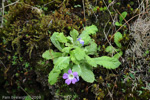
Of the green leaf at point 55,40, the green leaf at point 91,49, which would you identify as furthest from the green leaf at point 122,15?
the green leaf at point 55,40

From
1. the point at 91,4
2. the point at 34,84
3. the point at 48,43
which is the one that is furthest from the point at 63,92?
the point at 91,4

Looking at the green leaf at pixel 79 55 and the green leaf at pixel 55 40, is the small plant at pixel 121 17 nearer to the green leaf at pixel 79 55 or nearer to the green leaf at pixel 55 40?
the green leaf at pixel 79 55

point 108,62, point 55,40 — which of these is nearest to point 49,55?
point 55,40

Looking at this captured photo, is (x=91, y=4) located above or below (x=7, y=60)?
above

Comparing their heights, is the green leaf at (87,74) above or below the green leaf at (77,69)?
below

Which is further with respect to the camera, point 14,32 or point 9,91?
point 9,91

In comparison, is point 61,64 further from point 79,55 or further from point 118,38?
point 118,38

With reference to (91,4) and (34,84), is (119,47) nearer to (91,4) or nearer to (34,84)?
(91,4)

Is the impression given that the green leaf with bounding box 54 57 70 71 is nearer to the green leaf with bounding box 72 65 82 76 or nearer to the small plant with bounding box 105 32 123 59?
the green leaf with bounding box 72 65 82 76
